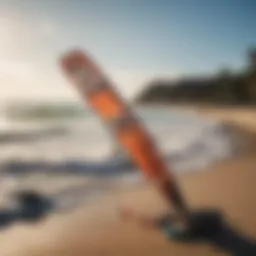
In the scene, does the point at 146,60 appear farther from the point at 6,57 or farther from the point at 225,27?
the point at 6,57

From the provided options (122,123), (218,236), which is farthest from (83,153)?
(218,236)

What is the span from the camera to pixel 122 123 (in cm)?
121

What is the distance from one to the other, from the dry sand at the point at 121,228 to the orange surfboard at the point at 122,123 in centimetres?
3

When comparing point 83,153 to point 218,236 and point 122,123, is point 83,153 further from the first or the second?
point 218,236

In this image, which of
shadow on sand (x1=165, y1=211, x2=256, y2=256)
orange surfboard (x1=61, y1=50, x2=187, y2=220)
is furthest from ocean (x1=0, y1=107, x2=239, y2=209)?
shadow on sand (x1=165, y1=211, x2=256, y2=256)

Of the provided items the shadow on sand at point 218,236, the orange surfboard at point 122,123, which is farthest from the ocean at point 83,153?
the shadow on sand at point 218,236

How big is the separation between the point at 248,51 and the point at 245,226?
16.3 inches

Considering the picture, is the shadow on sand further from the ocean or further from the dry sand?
the ocean

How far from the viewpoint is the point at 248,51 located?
4.11 ft

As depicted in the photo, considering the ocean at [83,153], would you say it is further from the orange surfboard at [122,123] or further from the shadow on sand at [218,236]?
the shadow on sand at [218,236]

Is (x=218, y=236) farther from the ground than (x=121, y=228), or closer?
closer

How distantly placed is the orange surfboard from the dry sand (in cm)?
3

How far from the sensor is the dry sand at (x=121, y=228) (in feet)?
3.91

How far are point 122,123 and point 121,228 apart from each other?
242mm
